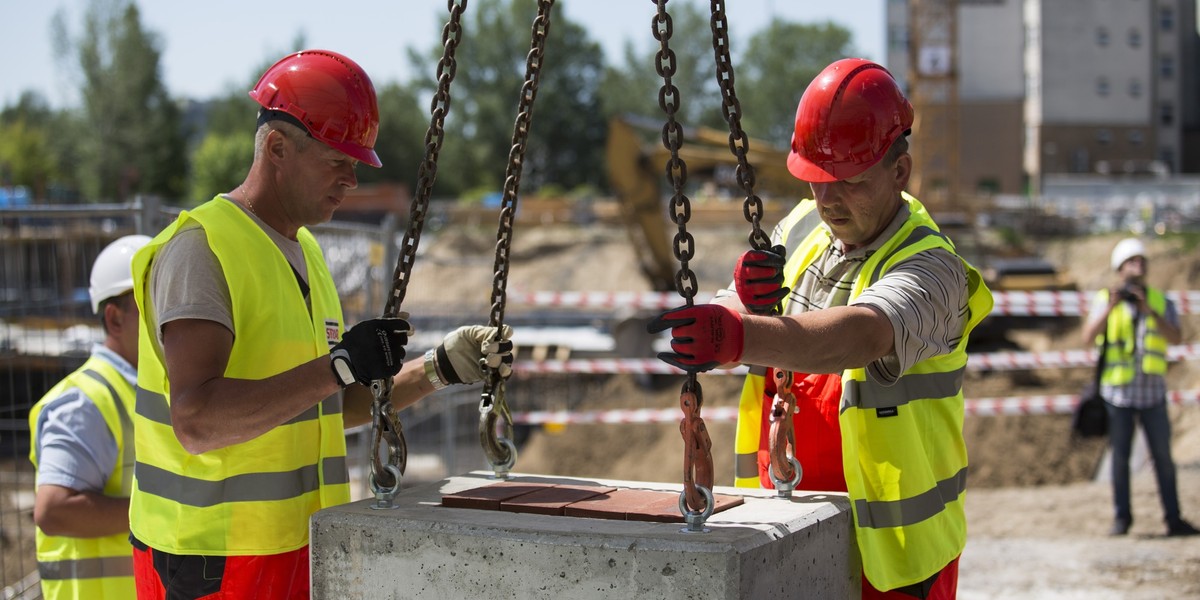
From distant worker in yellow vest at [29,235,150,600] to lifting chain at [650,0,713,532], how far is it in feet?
6.81

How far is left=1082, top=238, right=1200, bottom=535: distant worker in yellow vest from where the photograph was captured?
8.07 m

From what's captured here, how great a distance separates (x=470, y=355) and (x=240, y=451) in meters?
0.66

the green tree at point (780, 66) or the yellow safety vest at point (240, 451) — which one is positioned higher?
the green tree at point (780, 66)

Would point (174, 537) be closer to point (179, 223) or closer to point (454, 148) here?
point (179, 223)

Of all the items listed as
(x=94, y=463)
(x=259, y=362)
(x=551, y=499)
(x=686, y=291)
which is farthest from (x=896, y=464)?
(x=94, y=463)

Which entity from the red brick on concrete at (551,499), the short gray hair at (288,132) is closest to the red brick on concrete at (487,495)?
the red brick on concrete at (551,499)

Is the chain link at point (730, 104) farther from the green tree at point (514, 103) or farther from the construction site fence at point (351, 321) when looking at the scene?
the green tree at point (514, 103)

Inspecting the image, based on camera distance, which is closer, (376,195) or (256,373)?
(256,373)

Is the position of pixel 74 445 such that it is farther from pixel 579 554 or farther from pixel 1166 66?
pixel 1166 66

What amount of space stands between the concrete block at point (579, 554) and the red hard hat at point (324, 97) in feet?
3.26

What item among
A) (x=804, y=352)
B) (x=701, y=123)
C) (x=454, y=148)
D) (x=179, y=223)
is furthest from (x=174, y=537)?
(x=701, y=123)

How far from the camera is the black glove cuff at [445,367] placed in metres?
3.15

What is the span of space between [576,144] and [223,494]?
7118 centimetres

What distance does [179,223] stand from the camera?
2.95 meters
